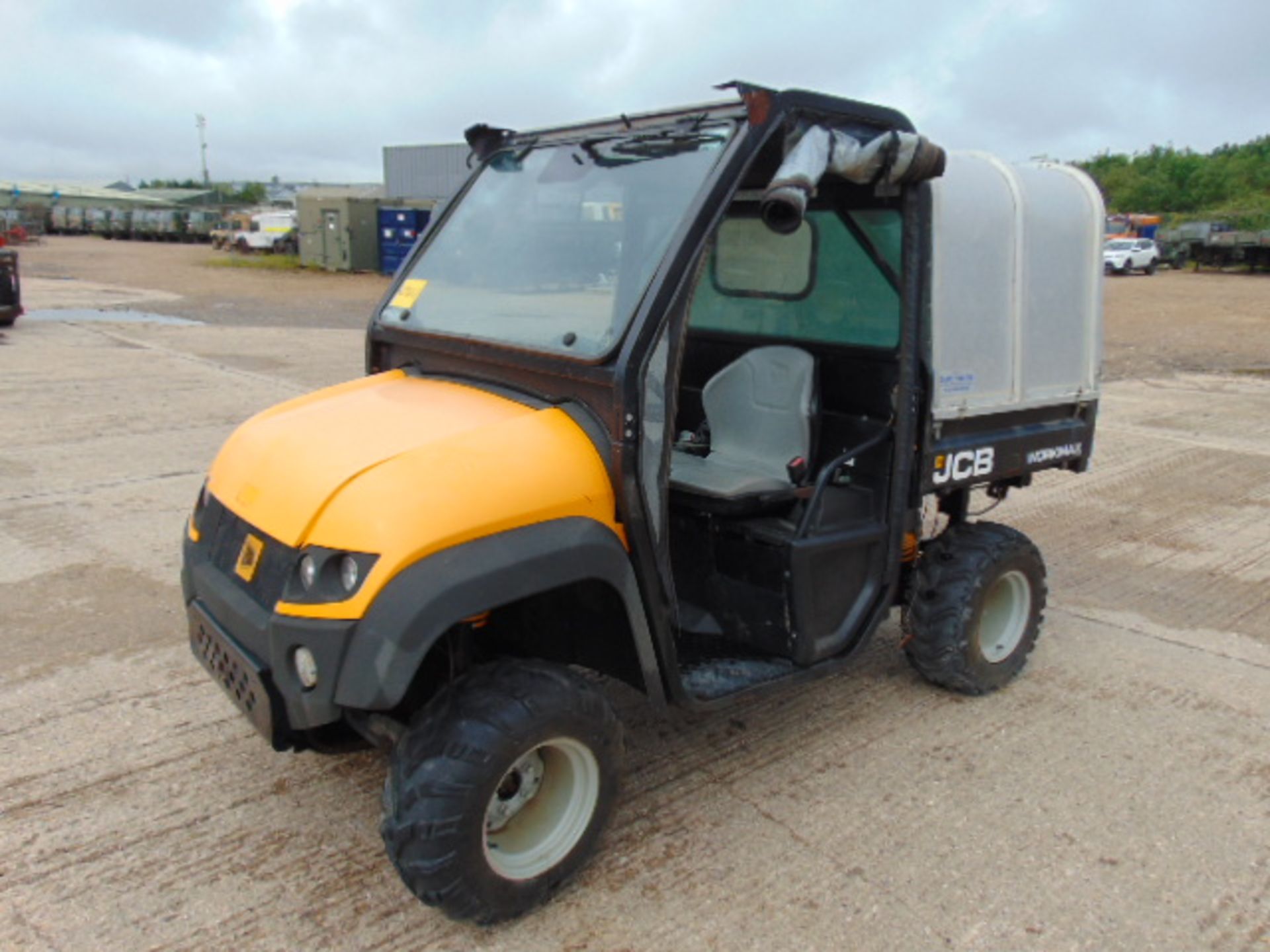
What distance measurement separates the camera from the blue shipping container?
28.3m

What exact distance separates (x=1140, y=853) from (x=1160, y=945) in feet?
1.40

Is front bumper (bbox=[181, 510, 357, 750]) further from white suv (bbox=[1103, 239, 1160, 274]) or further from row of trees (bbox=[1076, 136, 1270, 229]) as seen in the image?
row of trees (bbox=[1076, 136, 1270, 229])

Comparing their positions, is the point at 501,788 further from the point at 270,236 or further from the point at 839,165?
the point at 270,236

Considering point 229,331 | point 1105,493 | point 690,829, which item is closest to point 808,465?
point 690,829

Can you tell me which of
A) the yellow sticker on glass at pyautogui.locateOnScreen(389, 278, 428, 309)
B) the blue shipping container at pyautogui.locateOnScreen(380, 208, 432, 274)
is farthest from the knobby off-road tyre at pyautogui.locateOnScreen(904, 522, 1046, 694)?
the blue shipping container at pyautogui.locateOnScreen(380, 208, 432, 274)

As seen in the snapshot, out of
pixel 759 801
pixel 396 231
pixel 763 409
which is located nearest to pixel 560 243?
pixel 763 409

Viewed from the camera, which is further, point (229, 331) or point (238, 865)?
point (229, 331)

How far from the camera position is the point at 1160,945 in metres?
2.78

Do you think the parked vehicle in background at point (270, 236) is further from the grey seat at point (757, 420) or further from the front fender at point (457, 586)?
the front fender at point (457, 586)

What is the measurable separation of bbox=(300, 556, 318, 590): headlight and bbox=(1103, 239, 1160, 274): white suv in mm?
36298

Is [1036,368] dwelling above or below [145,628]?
above

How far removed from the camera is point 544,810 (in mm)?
2922

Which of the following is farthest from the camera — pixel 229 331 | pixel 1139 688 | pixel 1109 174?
pixel 1109 174

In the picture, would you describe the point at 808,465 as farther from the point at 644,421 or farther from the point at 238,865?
the point at 238,865
